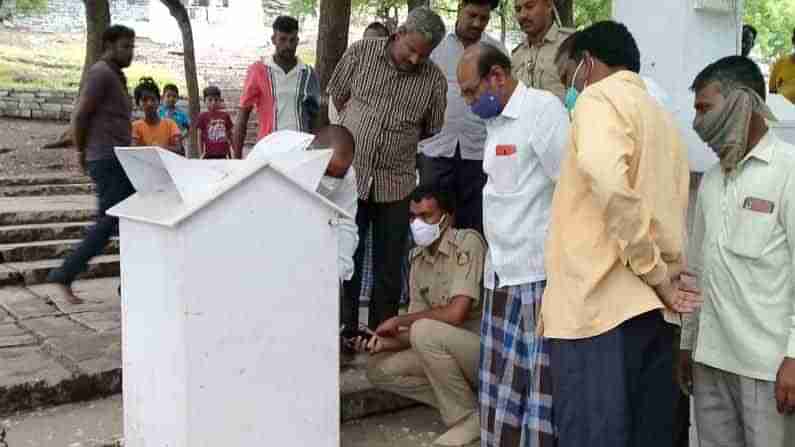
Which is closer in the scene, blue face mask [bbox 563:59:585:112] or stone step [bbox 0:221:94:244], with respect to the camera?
blue face mask [bbox 563:59:585:112]

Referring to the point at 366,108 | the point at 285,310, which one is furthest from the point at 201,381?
the point at 366,108

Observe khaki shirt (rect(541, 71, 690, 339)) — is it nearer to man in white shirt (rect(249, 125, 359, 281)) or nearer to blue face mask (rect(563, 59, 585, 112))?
blue face mask (rect(563, 59, 585, 112))

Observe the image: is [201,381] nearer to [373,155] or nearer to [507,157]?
[507,157]

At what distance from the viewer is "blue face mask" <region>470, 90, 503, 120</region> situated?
283 cm

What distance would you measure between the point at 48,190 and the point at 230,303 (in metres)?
6.28

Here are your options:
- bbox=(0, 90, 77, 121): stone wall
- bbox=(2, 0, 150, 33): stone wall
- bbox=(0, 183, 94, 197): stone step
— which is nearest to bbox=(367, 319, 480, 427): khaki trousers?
bbox=(0, 183, 94, 197): stone step

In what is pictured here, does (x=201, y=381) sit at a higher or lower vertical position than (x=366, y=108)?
lower

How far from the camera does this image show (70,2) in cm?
2505

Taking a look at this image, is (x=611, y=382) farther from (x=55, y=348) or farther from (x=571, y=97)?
(x=55, y=348)

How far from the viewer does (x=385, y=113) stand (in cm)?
385

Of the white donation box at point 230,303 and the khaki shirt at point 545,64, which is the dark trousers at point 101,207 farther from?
the khaki shirt at point 545,64

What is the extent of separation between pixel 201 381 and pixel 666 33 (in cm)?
243

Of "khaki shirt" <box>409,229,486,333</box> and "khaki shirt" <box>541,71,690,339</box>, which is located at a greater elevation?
"khaki shirt" <box>541,71,690,339</box>

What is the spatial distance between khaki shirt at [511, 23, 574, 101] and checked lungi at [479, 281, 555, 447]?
1.19 m
